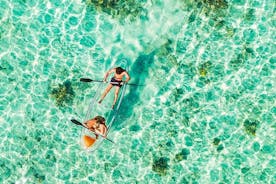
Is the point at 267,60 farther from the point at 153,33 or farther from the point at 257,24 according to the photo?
the point at 153,33

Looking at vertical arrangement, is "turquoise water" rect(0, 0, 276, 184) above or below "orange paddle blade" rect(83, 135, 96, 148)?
above

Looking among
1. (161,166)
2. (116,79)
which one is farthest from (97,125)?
(161,166)

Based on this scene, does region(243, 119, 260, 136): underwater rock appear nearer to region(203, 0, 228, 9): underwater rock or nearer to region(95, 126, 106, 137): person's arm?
region(203, 0, 228, 9): underwater rock

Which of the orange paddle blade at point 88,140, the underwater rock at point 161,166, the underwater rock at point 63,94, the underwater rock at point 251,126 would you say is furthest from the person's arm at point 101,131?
the underwater rock at point 251,126

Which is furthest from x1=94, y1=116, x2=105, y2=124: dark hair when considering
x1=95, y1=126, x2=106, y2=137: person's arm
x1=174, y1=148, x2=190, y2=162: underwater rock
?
x1=174, y1=148, x2=190, y2=162: underwater rock

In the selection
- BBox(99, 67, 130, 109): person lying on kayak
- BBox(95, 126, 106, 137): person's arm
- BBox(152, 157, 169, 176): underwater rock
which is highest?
BBox(99, 67, 130, 109): person lying on kayak

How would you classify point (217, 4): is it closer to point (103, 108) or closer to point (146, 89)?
point (146, 89)

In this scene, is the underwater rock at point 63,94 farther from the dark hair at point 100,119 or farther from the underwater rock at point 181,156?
the underwater rock at point 181,156

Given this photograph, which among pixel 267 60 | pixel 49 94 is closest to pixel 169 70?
pixel 267 60
